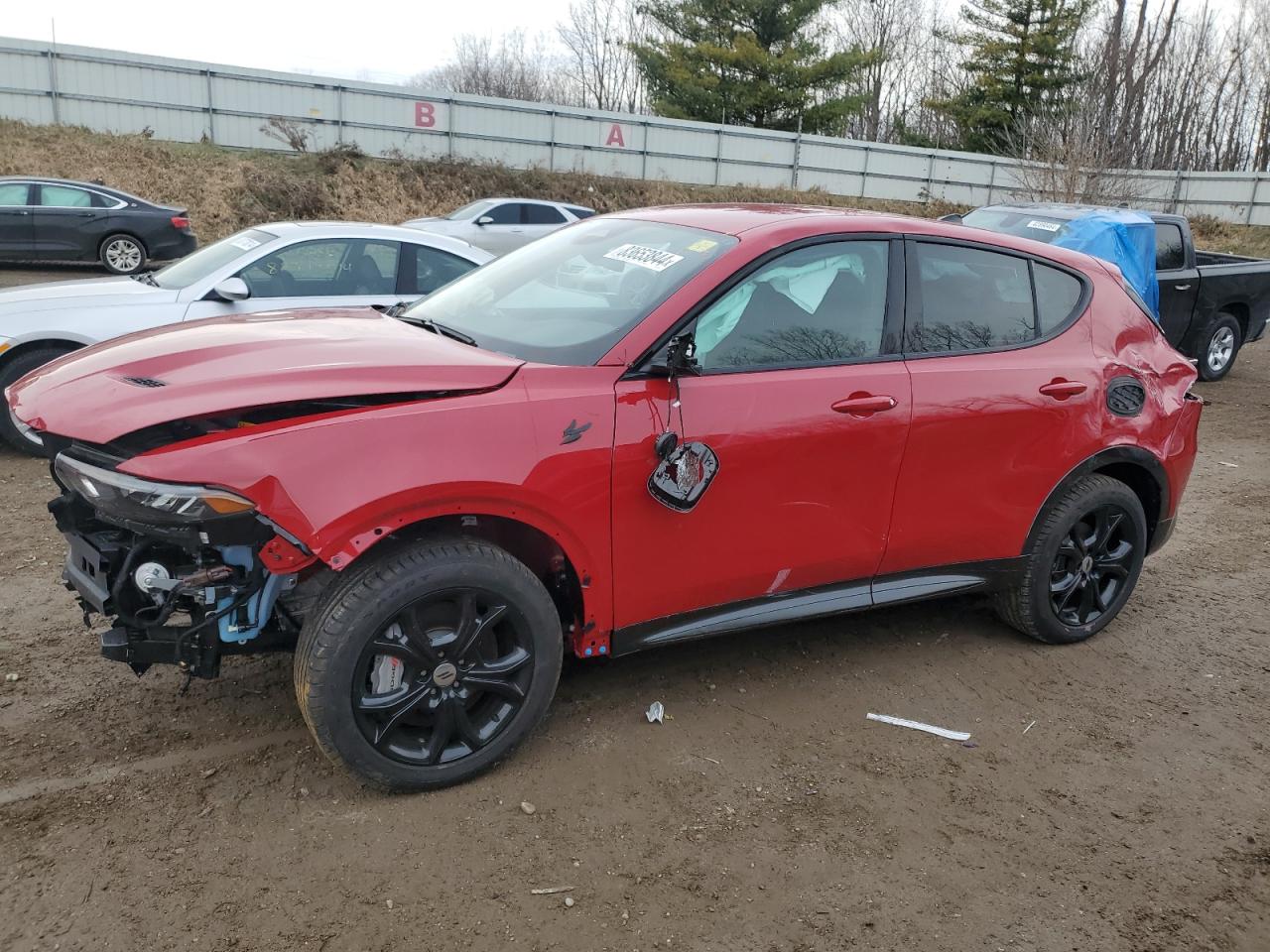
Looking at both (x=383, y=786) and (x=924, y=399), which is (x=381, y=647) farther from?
(x=924, y=399)

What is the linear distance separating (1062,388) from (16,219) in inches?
610

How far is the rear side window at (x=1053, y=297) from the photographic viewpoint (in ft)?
14.0

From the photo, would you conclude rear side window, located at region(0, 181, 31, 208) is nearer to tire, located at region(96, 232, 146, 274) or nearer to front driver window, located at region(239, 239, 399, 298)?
tire, located at region(96, 232, 146, 274)

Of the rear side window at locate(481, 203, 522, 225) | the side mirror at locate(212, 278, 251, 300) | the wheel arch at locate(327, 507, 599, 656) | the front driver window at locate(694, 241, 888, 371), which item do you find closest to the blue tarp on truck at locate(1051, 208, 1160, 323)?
the front driver window at locate(694, 241, 888, 371)

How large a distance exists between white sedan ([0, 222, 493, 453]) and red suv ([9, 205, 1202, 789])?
3011 mm

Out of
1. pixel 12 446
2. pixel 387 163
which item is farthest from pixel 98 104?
pixel 12 446

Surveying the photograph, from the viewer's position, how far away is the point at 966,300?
407cm

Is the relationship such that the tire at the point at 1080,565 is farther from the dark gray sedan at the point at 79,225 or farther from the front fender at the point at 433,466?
the dark gray sedan at the point at 79,225

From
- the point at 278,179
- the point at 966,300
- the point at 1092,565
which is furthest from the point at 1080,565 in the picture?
the point at 278,179

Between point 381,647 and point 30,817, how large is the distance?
115 cm

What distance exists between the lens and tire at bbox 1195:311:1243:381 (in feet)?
39.7

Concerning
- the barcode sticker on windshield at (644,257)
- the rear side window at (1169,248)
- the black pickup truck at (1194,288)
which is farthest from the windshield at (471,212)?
the barcode sticker on windshield at (644,257)

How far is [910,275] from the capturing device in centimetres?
391

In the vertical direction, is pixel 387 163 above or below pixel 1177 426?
above
